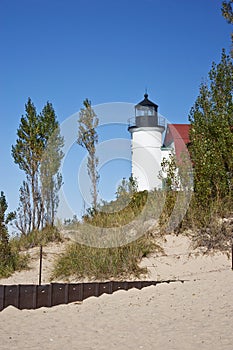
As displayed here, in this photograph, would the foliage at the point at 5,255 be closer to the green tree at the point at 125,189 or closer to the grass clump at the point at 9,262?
the grass clump at the point at 9,262

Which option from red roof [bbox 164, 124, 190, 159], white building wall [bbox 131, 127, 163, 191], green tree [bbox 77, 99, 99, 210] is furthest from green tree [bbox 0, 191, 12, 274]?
red roof [bbox 164, 124, 190, 159]

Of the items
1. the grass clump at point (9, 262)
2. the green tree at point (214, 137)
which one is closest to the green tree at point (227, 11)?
the green tree at point (214, 137)

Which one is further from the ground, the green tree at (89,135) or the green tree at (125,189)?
the green tree at (89,135)

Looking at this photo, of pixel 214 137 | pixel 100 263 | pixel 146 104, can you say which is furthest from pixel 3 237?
pixel 146 104

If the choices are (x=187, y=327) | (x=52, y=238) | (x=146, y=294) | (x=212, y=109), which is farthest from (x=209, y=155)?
(x=187, y=327)

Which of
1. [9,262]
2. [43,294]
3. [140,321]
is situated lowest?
[140,321]

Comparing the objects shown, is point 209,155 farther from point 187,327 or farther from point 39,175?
point 187,327

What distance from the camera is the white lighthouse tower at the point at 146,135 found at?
19.0m

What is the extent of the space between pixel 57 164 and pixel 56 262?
20.2ft

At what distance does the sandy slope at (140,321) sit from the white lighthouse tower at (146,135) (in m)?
10.4

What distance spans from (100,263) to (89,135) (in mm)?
8512

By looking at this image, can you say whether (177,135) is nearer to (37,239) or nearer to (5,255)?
(37,239)

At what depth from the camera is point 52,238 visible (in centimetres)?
1238

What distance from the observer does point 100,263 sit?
9.08 m
